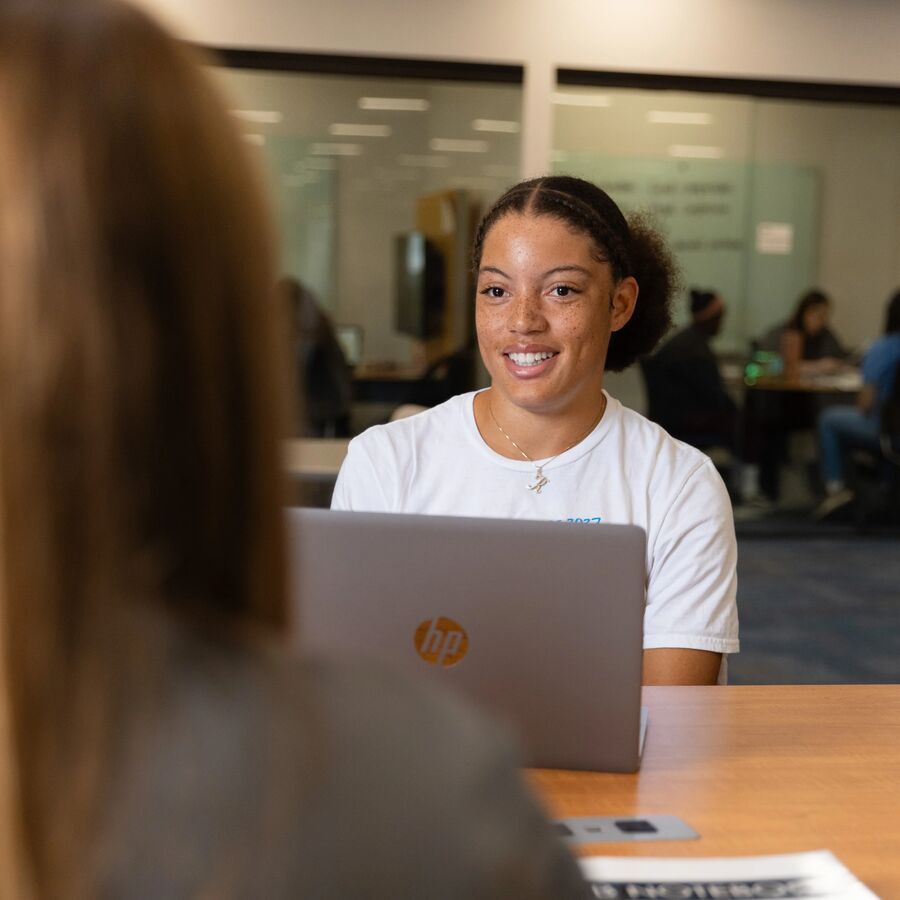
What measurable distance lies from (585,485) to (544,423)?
0.14 metres

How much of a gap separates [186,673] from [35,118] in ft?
0.81

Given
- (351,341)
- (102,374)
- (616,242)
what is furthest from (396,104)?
(102,374)

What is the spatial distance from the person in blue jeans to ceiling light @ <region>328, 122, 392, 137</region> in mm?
2972

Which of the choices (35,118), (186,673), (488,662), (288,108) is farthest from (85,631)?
(288,108)

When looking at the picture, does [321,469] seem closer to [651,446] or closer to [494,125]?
[651,446]

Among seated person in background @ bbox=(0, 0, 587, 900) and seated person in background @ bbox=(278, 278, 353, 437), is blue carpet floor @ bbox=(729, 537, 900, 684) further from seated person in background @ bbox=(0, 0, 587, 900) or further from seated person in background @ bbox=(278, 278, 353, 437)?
seated person in background @ bbox=(0, 0, 587, 900)

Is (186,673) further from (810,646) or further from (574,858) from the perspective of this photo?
(810,646)

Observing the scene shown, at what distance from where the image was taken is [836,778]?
144 cm

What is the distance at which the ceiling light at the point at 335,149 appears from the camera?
594 cm

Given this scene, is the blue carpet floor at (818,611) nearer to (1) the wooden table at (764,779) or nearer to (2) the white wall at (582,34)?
(2) the white wall at (582,34)

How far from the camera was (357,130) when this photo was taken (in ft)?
19.5

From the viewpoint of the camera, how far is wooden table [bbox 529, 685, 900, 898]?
1234mm

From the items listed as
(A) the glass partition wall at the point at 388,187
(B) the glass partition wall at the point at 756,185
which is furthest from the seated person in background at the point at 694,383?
(A) the glass partition wall at the point at 388,187

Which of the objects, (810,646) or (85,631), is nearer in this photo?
(85,631)
